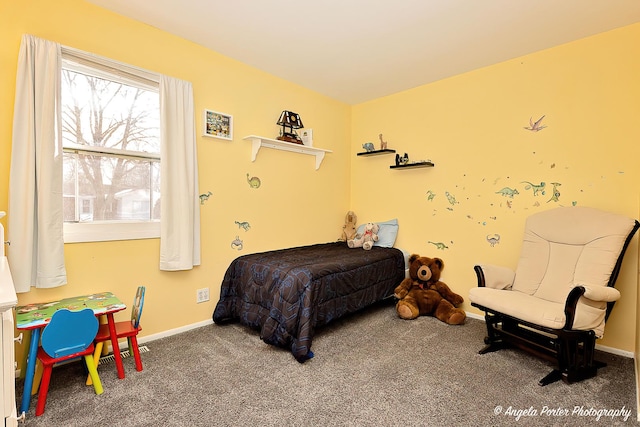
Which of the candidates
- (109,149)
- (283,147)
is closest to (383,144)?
(283,147)

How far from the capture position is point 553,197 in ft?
8.74

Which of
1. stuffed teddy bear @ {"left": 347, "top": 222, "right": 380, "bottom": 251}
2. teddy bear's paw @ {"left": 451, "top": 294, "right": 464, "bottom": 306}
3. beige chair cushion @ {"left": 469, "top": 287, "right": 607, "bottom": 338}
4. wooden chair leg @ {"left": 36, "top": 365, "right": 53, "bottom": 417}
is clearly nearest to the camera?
wooden chair leg @ {"left": 36, "top": 365, "right": 53, "bottom": 417}

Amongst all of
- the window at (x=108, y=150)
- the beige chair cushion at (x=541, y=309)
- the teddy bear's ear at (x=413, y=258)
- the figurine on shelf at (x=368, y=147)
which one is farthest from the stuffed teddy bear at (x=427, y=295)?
the window at (x=108, y=150)

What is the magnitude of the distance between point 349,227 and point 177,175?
85.0 inches

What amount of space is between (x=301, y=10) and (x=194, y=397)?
250 centimetres

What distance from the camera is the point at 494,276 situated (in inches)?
99.0

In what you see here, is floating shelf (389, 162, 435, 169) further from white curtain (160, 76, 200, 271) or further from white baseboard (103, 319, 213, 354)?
white baseboard (103, 319, 213, 354)

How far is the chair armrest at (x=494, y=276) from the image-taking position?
248cm

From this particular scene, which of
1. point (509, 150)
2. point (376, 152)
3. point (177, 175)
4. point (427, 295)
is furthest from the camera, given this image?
point (376, 152)

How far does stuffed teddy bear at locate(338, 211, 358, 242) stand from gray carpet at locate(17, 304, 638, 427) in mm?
1598

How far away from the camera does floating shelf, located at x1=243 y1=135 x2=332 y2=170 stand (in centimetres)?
302

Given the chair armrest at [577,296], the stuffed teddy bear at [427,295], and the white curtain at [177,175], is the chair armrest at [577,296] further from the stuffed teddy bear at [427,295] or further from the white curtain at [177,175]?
the white curtain at [177,175]

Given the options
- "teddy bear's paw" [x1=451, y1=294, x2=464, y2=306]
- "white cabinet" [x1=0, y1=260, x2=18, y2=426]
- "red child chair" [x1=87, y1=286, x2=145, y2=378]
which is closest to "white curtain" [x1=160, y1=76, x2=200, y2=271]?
"red child chair" [x1=87, y1=286, x2=145, y2=378]

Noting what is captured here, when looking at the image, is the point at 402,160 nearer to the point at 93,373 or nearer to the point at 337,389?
the point at 337,389
